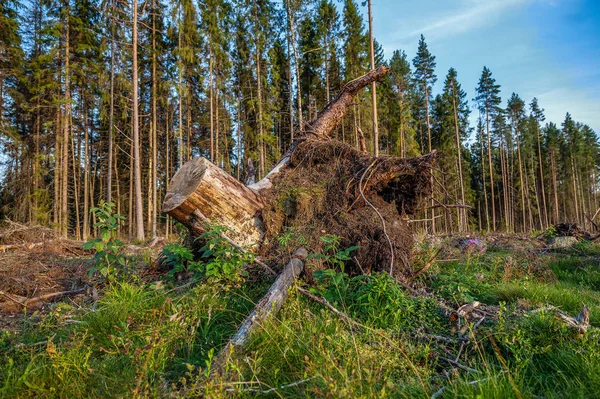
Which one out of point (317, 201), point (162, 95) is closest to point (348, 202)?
point (317, 201)

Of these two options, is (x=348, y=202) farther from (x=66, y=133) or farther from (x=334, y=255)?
(x=66, y=133)

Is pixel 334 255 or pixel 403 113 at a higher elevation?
pixel 403 113

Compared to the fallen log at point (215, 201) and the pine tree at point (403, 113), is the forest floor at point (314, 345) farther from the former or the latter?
the pine tree at point (403, 113)

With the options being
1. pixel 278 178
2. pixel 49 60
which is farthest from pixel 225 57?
pixel 278 178

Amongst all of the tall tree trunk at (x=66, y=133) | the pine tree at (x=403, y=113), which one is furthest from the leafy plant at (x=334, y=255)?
the pine tree at (x=403, y=113)

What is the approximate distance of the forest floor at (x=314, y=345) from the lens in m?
1.51

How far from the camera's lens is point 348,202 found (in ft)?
14.3

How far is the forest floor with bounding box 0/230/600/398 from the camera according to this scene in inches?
59.3

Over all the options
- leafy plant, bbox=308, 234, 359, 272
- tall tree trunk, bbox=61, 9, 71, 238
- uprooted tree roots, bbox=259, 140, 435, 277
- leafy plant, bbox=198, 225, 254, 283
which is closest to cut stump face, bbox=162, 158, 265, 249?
uprooted tree roots, bbox=259, 140, 435, 277

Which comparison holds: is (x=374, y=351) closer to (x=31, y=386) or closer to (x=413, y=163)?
(x=31, y=386)

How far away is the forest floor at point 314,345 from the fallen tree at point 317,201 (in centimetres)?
65

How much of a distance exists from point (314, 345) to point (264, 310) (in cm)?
59

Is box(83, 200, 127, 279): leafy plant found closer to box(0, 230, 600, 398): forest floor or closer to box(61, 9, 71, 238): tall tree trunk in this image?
box(0, 230, 600, 398): forest floor

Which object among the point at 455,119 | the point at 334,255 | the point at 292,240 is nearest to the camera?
the point at 334,255
